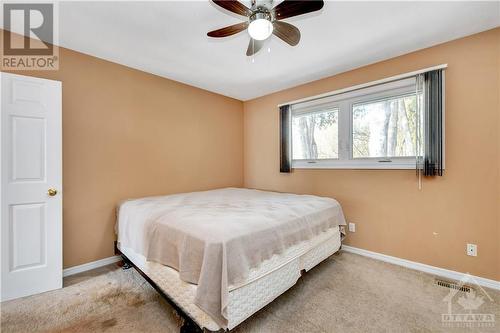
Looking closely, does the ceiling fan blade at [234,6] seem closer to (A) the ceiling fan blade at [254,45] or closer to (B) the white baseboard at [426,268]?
(A) the ceiling fan blade at [254,45]

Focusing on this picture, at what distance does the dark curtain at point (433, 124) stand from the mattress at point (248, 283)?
149cm

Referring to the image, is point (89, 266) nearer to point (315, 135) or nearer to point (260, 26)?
point (260, 26)

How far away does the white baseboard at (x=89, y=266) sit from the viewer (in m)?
2.43

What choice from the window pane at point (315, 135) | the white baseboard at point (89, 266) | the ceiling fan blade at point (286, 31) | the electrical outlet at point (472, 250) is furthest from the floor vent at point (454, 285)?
the white baseboard at point (89, 266)

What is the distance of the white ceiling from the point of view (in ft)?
6.19

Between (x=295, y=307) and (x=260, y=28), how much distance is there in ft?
7.39

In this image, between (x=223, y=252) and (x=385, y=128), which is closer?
(x=223, y=252)

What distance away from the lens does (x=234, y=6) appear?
1.56 meters

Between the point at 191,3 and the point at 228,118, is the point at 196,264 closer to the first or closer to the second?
the point at 191,3

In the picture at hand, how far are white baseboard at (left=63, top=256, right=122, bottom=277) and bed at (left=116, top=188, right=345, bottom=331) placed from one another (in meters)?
0.54
